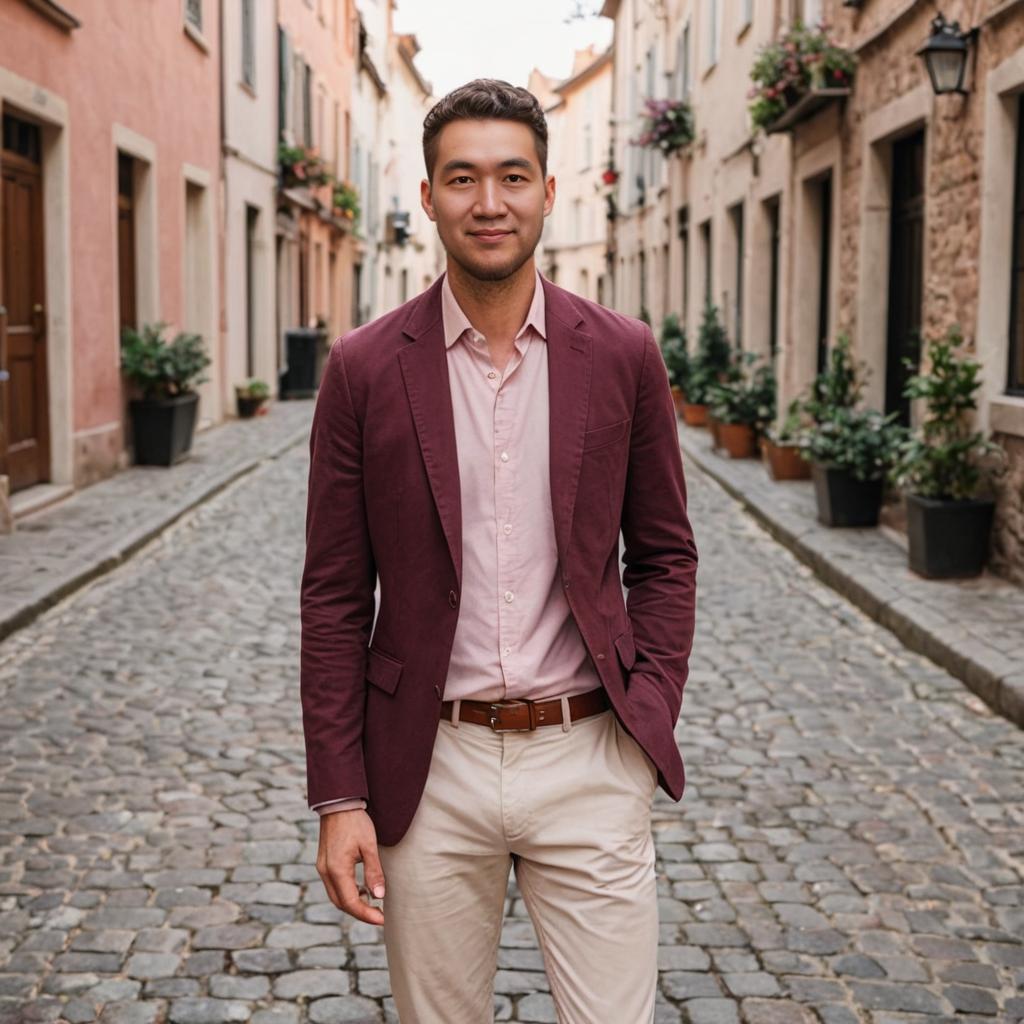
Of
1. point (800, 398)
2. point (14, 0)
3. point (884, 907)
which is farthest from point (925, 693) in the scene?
point (14, 0)

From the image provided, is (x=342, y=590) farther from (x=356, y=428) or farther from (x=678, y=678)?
(x=678, y=678)

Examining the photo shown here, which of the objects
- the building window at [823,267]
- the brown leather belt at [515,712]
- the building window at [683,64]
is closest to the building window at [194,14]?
the building window at [823,267]

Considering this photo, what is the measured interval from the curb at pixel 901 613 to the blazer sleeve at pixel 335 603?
4084 millimetres

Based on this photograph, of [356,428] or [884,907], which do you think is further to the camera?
[884,907]

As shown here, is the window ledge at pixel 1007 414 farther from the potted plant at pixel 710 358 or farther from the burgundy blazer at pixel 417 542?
the potted plant at pixel 710 358

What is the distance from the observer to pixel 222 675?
644 centimetres

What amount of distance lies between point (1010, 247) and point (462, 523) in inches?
270

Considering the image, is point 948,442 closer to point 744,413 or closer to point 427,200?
point 744,413

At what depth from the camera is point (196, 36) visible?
615 inches

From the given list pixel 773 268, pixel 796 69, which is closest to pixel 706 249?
pixel 773 268

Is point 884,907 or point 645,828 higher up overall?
point 645,828

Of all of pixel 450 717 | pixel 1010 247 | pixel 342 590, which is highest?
pixel 1010 247

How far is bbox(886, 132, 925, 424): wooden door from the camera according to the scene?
416 inches

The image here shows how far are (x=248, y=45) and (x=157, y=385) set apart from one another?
762cm
